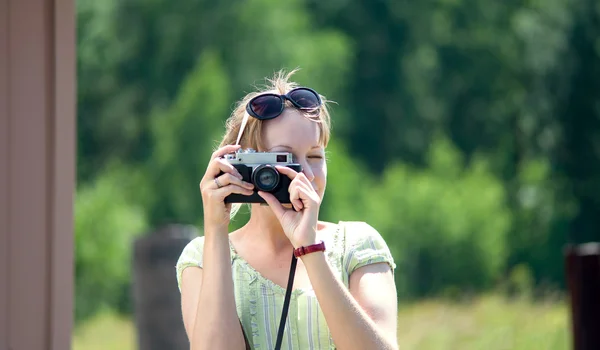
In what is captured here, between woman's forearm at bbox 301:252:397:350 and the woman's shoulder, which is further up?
the woman's shoulder

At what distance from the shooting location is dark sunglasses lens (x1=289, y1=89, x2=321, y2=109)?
2.15 meters

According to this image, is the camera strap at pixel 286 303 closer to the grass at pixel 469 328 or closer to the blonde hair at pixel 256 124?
the blonde hair at pixel 256 124

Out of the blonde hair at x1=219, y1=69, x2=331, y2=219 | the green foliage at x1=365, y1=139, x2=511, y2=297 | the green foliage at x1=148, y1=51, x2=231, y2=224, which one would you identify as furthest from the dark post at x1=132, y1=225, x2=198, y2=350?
the green foliage at x1=148, y1=51, x2=231, y2=224

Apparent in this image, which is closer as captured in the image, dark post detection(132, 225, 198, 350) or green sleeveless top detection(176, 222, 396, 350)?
green sleeveless top detection(176, 222, 396, 350)

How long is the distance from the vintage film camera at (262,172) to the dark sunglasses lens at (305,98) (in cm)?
13

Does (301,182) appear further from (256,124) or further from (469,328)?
(469,328)

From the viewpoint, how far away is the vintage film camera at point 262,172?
2064 millimetres

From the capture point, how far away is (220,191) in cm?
209

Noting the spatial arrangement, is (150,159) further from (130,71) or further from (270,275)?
(270,275)

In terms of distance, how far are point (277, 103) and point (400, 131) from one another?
21.2m

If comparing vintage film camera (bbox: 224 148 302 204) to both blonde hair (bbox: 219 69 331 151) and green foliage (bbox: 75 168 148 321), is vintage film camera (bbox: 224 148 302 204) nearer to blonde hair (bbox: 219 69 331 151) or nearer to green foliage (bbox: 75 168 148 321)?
blonde hair (bbox: 219 69 331 151)

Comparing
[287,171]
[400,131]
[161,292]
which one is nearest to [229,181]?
[287,171]

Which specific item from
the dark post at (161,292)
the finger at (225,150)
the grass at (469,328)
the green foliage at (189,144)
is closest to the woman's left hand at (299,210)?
the finger at (225,150)

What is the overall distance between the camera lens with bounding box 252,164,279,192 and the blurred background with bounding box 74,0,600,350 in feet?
30.9
